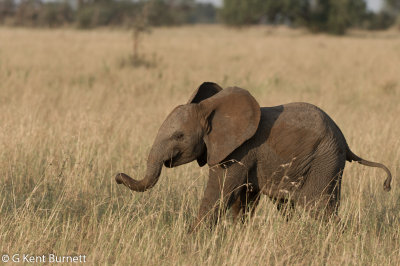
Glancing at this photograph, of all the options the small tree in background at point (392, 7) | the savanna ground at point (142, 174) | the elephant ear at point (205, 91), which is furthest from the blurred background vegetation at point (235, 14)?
the elephant ear at point (205, 91)

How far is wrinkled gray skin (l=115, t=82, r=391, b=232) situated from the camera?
3.94m

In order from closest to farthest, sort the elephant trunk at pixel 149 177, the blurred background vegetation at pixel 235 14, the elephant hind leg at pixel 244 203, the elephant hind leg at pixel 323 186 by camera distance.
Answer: the elephant trunk at pixel 149 177, the elephant hind leg at pixel 323 186, the elephant hind leg at pixel 244 203, the blurred background vegetation at pixel 235 14

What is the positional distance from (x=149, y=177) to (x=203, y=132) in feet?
1.56

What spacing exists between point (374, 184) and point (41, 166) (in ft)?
10.9

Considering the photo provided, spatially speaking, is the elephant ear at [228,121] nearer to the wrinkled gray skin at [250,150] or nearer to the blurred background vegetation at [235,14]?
the wrinkled gray skin at [250,150]

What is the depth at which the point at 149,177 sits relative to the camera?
390 cm

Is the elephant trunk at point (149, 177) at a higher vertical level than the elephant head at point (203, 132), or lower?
lower

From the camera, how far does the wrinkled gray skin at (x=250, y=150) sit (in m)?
3.94

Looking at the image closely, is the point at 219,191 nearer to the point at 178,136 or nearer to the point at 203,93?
the point at 178,136

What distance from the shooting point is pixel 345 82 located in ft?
42.3

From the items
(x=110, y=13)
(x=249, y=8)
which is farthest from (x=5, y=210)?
(x=110, y=13)

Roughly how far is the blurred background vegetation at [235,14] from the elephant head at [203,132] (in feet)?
101

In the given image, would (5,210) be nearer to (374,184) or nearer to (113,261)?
(113,261)

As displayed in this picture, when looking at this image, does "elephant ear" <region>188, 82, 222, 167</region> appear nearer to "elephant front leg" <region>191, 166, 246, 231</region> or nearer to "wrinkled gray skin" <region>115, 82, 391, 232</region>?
"wrinkled gray skin" <region>115, 82, 391, 232</region>
